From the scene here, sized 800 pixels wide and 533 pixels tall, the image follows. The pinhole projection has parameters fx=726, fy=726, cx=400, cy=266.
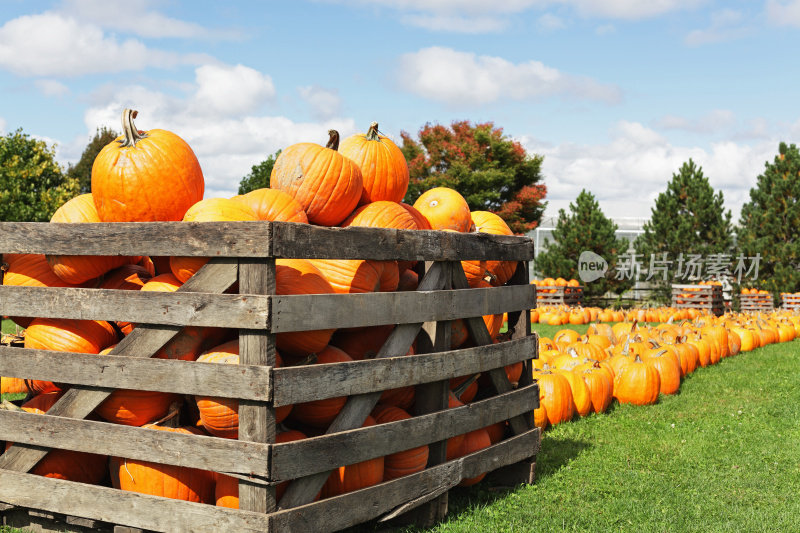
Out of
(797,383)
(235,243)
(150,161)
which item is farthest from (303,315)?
(797,383)

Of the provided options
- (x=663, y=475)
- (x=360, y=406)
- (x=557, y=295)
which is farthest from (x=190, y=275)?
(x=557, y=295)

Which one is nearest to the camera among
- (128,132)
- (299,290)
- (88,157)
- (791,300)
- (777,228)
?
(299,290)

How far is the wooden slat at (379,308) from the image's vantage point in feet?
9.45

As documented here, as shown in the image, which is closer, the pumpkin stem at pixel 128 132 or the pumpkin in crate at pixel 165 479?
the pumpkin in crate at pixel 165 479

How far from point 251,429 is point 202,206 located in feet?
3.53

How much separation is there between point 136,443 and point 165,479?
207 mm

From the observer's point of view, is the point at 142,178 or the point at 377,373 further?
the point at 142,178

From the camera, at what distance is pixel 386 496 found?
3.37 meters

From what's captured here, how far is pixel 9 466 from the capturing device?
3.42 metres

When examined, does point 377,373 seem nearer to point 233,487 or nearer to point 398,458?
point 398,458

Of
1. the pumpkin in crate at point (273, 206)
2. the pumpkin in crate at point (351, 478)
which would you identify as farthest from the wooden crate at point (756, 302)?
the pumpkin in crate at point (273, 206)

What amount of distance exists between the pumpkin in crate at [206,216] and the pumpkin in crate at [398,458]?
1167 mm

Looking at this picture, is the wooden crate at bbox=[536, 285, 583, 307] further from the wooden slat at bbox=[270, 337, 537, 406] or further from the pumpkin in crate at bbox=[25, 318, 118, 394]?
the pumpkin in crate at bbox=[25, 318, 118, 394]

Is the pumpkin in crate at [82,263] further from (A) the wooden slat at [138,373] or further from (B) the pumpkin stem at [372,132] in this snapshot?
(B) the pumpkin stem at [372,132]
